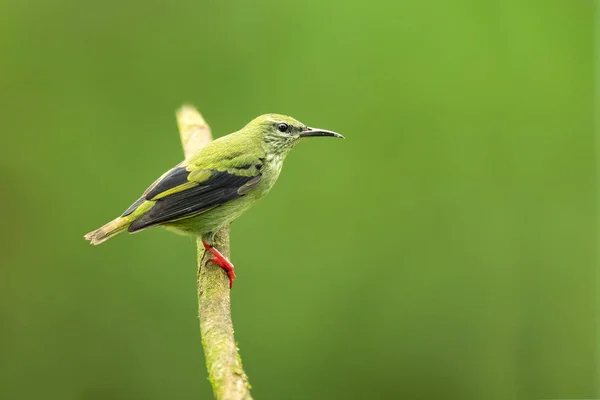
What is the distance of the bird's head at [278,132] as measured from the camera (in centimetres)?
506

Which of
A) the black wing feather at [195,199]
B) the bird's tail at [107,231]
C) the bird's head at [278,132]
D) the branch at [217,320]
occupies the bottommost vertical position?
the branch at [217,320]

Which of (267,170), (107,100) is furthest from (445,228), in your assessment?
(107,100)


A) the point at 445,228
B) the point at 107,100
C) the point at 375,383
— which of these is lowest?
the point at 375,383

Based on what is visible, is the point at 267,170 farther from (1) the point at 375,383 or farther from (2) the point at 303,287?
(1) the point at 375,383

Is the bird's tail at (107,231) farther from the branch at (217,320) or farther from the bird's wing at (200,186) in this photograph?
the branch at (217,320)

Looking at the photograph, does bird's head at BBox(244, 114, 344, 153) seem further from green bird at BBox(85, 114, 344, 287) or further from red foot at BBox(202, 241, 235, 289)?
red foot at BBox(202, 241, 235, 289)

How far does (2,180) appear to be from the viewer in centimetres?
680

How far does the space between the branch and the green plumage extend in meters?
0.26

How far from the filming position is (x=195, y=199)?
460cm

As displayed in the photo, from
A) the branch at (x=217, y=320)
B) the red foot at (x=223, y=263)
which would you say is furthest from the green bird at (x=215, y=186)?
the branch at (x=217, y=320)

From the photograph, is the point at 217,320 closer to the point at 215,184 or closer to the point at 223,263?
the point at 223,263

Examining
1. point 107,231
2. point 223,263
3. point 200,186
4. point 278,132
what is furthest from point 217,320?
point 278,132

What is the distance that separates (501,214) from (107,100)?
3.92 meters

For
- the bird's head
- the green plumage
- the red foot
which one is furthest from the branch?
the bird's head
